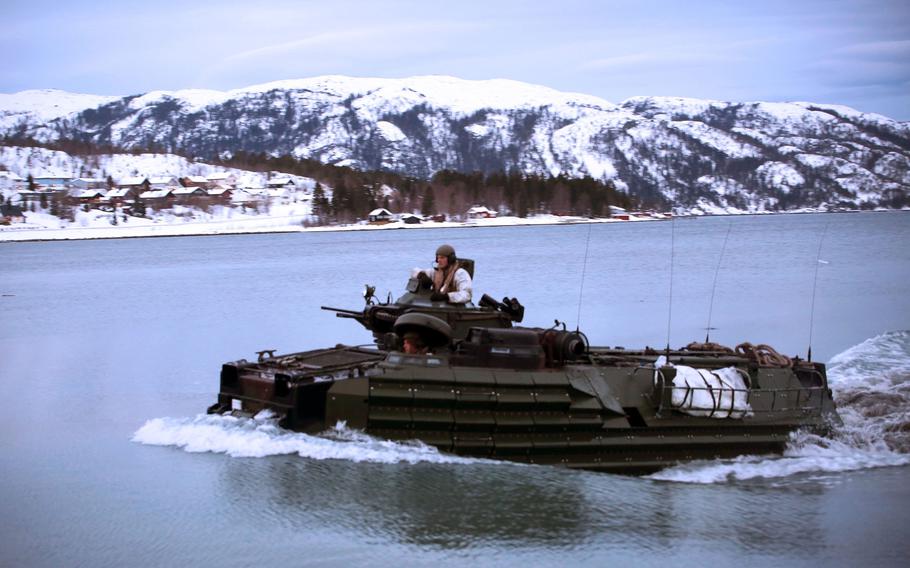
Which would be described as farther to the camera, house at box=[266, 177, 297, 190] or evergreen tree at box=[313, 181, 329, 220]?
house at box=[266, 177, 297, 190]

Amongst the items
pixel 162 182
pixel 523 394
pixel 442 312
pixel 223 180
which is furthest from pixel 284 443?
pixel 162 182

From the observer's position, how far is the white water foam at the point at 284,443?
13.3 meters

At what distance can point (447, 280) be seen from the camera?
15.9m

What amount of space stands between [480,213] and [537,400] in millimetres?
125040

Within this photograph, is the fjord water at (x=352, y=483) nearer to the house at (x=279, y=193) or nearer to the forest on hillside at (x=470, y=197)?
the forest on hillside at (x=470, y=197)

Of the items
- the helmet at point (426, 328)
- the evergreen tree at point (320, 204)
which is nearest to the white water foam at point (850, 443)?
the helmet at point (426, 328)

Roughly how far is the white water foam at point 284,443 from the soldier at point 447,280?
2.93 meters

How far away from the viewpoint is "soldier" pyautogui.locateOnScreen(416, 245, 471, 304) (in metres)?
15.7

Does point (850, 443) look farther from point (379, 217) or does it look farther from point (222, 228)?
point (222, 228)

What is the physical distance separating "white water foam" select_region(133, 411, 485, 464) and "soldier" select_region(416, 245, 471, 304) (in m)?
2.93

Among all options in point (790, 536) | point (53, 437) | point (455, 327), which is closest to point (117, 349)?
point (53, 437)

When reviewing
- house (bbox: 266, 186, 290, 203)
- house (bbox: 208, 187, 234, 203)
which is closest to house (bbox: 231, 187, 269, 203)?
house (bbox: 208, 187, 234, 203)

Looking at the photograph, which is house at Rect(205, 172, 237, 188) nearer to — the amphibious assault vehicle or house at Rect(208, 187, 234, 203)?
house at Rect(208, 187, 234, 203)

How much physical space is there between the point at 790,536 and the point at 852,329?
18863 millimetres
